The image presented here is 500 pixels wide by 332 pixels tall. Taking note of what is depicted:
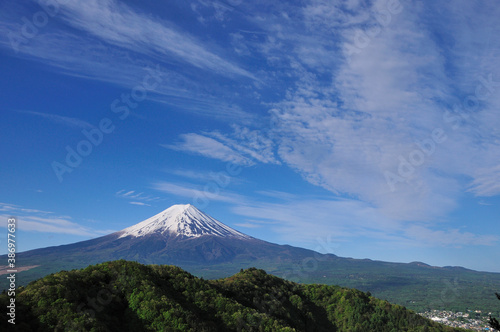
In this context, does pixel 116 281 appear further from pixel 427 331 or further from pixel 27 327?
pixel 427 331

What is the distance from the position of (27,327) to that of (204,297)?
809 inches

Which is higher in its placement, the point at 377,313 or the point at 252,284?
the point at 252,284

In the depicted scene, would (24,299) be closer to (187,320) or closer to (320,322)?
(187,320)

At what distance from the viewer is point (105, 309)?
33250 millimetres

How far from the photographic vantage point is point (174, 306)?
115 ft

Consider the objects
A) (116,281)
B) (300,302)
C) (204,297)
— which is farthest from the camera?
(300,302)

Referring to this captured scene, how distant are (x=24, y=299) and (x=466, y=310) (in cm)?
18152

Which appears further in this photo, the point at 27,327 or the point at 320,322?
the point at 320,322

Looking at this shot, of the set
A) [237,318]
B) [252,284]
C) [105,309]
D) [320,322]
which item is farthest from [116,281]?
[320,322]

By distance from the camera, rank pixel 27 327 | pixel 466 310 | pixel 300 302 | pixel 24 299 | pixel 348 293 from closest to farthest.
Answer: pixel 27 327 → pixel 24 299 → pixel 300 302 → pixel 348 293 → pixel 466 310

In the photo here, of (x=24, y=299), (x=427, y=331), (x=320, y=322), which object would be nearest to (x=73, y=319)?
(x=24, y=299)

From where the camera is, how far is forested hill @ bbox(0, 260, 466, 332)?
92.8 feet

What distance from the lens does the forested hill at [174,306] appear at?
28281 mm

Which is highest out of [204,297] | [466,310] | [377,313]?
[204,297]
